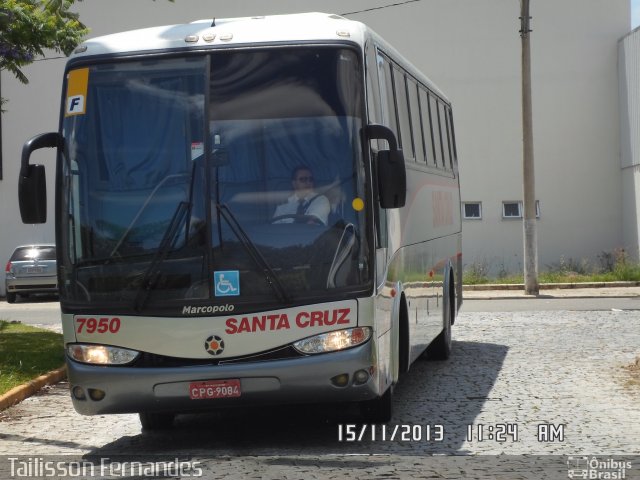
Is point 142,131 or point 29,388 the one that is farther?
point 29,388

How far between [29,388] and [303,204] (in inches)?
199

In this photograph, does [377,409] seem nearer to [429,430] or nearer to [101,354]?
[429,430]

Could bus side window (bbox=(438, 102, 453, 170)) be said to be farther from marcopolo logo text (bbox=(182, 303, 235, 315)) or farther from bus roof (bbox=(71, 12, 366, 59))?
marcopolo logo text (bbox=(182, 303, 235, 315))

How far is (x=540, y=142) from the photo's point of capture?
31062mm

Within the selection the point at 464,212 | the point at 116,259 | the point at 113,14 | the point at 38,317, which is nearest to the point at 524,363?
the point at 116,259

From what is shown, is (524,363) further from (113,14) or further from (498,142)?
(113,14)

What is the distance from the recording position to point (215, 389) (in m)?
8.39

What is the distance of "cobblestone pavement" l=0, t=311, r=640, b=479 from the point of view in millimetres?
7883

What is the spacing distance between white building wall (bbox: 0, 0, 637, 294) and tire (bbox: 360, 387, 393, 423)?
2237 centimetres

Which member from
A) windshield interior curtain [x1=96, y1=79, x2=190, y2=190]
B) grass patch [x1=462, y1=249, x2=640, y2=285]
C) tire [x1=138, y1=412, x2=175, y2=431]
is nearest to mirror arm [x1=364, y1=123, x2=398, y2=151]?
windshield interior curtain [x1=96, y1=79, x2=190, y2=190]

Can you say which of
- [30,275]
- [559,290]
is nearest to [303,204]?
[559,290]

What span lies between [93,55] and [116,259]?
1637 millimetres

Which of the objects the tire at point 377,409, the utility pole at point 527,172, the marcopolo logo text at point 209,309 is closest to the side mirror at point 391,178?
the marcopolo logo text at point 209,309

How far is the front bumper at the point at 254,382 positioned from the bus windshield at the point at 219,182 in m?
0.45
